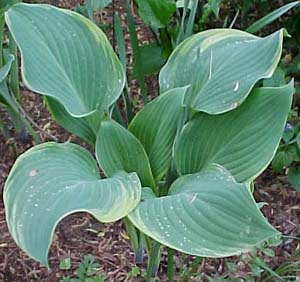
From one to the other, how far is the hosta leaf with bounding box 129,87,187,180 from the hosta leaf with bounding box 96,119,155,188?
52 millimetres

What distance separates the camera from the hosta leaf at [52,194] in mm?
994

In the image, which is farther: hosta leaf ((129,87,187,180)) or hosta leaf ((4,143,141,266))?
hosta leaf ((129,87,187,180))

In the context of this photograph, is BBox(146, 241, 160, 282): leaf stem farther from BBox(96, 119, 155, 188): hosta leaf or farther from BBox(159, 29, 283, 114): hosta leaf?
BBox(159, 29, 283, 114): hosta leaf

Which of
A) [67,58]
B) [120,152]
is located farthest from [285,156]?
[67,58]

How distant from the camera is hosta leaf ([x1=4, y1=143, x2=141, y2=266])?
3.26ft

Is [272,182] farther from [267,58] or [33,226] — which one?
[33,226]

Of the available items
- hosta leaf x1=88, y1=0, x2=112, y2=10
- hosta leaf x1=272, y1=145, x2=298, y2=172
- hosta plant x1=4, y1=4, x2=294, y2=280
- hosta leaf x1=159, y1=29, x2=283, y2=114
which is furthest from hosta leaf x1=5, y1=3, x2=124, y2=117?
hosta leaf x1=272, y1=145, x2=298, y2=172

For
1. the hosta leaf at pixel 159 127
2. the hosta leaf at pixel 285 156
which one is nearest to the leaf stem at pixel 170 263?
the hosta leaf at pixel 159 127

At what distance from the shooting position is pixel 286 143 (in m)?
1.57

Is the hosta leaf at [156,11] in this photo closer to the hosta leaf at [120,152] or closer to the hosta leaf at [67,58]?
the hosta leaf at [67,58]

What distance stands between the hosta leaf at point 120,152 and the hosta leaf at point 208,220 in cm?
15

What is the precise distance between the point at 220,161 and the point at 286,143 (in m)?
0.39

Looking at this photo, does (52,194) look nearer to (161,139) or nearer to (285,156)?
(161,139)

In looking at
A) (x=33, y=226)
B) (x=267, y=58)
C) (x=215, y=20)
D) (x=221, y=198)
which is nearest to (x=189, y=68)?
(x=267, y=58)
